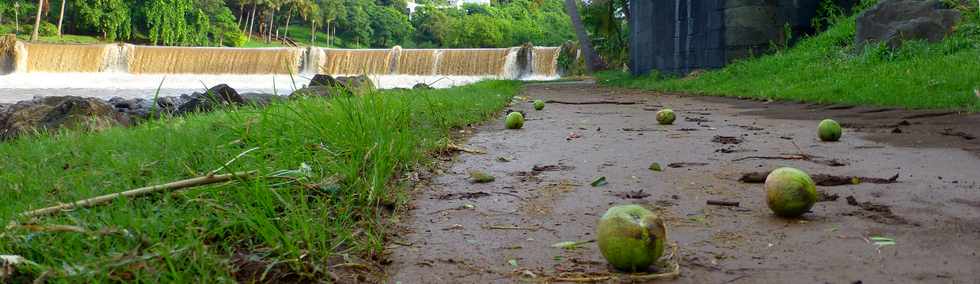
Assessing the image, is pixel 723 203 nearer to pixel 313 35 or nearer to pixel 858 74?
pixel 858 74

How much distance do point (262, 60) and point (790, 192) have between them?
34197 mm

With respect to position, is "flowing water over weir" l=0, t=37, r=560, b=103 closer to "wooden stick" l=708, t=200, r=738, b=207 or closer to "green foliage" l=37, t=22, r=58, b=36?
"green foliage" l=37, t=22, r=58, b=36

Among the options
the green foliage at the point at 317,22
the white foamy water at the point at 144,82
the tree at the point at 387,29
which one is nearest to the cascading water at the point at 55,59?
the white foamy water at the point at 144,82

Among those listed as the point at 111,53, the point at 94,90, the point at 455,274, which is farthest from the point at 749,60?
the point at 111,53

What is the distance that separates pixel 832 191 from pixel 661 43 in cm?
1847

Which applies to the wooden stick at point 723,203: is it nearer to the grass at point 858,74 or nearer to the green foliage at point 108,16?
the grass at point 858,74

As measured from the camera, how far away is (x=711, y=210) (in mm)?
2881

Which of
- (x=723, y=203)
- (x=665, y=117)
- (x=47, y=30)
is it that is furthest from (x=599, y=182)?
(x=47, y=30)

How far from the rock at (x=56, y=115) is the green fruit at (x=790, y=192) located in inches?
377

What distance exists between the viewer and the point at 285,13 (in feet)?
250

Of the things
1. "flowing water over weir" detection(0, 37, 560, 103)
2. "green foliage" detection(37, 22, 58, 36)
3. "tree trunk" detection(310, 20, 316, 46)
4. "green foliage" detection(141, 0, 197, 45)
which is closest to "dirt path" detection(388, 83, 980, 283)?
"flowing water over weir" detection(0, 37, 560, 103)

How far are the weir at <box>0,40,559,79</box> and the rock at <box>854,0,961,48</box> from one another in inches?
816

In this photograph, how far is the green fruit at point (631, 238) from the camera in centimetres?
197

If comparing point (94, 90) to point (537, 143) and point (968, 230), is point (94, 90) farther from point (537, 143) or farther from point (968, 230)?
point (968, 230)
